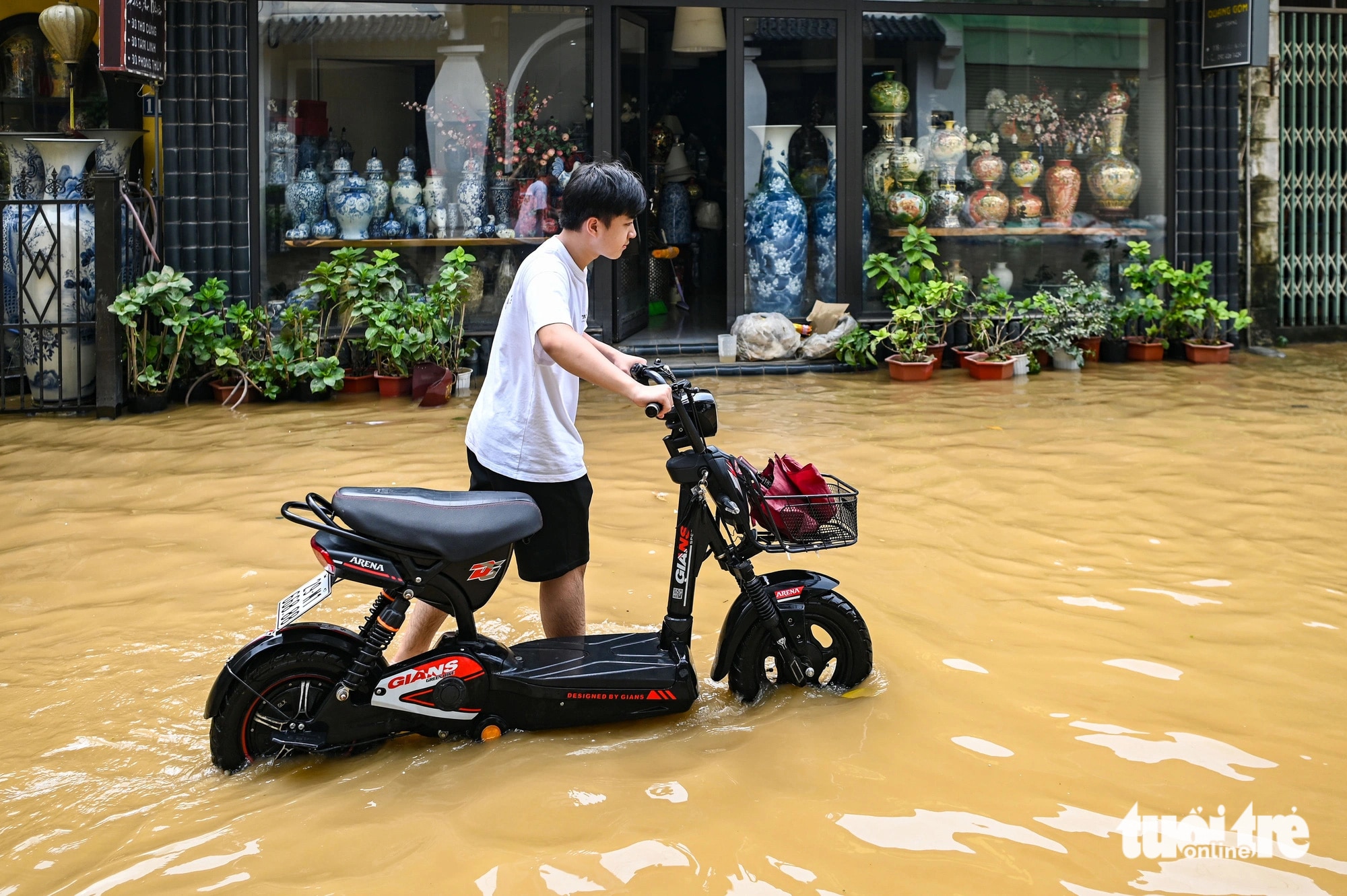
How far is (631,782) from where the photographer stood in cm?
287

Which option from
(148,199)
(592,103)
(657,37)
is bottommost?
(148,199)

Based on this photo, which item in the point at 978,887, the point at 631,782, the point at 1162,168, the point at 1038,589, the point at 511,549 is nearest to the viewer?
the point at 978,887

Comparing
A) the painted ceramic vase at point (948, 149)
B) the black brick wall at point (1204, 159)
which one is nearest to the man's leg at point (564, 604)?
the painted ceramic vase at point (948, 149)

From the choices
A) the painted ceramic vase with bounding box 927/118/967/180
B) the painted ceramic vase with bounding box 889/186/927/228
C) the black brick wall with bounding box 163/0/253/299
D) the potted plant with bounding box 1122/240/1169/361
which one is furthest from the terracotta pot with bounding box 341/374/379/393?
the potted plant with bounding box 1122/240/1169/361

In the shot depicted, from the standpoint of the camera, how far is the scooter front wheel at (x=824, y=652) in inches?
130

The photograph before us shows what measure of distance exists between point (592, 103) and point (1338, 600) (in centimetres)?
646

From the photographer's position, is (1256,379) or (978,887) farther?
(1256,379)

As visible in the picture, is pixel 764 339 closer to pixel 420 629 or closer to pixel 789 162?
pixel 789 162

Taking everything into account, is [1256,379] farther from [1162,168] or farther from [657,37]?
[657,37]

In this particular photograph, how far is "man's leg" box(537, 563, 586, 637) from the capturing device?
3400mm

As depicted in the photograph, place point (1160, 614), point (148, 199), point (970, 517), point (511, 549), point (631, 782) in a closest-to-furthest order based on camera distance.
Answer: point (631, 782)
point (511, 549)
point (1160, 614)
point (970, 517)
point (148, 199)

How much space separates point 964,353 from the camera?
9055 millimetres

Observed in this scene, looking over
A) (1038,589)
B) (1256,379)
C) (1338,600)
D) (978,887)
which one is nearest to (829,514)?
(978,887)

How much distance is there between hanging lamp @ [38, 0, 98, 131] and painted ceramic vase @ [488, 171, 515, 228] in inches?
112
